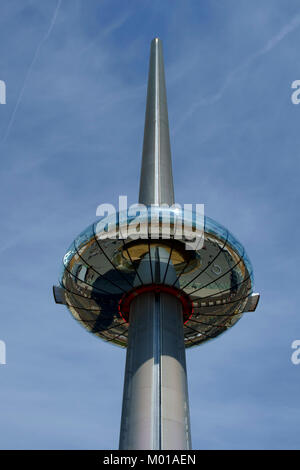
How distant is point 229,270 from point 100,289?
6.01 m

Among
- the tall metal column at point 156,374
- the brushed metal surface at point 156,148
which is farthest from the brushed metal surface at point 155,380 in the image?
the brushed metal surface at point 156,148

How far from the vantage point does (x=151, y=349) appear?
63.3 ft

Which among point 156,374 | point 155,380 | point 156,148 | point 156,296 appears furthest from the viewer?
point 156,148

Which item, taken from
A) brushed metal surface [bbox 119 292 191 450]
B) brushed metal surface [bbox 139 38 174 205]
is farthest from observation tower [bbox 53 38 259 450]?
brushed metal surface [bbox 139 38 174 205]

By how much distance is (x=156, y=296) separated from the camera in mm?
21219

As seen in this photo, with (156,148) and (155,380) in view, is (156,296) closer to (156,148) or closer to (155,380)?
(155,380)

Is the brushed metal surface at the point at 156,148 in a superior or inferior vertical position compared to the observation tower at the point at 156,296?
superior

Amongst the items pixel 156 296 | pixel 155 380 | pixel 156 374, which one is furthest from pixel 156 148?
pixel 155 380

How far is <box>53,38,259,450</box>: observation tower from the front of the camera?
59.2 feet

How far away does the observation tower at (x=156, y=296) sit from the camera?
18.0 metres

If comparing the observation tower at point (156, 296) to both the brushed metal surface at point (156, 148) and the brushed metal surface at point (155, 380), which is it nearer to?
the brushed metal surface at point (155, 380)

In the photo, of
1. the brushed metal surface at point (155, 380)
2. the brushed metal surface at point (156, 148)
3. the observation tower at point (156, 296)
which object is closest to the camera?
the brushed metal surface at point (155, 380)
